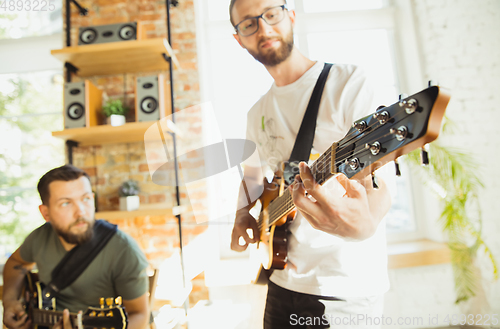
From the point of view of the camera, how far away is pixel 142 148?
7.20ft

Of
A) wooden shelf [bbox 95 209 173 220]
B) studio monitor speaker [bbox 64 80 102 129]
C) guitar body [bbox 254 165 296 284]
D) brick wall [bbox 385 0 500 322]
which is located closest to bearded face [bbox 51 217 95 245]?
wooden shelf [bbox 95 209 173 220]

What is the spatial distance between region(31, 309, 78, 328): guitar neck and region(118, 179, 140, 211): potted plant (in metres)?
0.79

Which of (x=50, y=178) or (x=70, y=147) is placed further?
(x=70, y=147)

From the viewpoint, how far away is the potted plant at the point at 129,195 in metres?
1.97

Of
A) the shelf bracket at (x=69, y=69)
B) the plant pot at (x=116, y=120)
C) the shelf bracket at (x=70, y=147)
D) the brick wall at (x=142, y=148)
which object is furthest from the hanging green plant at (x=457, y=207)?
the shelf bracket at (x=69, y=69)

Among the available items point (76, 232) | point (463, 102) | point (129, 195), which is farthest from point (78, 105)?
point (463, 102)

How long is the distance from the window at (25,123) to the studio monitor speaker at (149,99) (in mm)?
910

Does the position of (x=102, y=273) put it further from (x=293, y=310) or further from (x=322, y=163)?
(x=322, y=163)

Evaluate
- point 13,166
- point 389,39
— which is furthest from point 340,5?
point 13,166

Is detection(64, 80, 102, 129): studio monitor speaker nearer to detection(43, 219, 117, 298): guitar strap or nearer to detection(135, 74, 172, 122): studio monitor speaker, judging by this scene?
detection(135, 74, 172, 122): studio monitor speaker

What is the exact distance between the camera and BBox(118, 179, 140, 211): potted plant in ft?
6.46

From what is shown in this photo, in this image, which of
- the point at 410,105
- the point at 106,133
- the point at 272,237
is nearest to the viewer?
the point at 410,105

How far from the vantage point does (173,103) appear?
6.70ft

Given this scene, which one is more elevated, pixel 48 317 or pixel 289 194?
pixel 289 194
